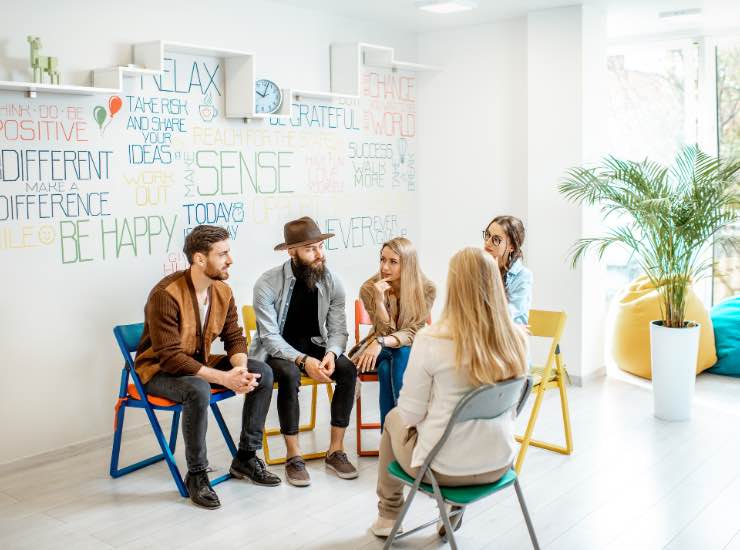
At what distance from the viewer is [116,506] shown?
139 inches

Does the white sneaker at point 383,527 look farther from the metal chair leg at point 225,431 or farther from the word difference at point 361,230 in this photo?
the word difference at point 361,230

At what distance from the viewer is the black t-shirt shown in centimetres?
412

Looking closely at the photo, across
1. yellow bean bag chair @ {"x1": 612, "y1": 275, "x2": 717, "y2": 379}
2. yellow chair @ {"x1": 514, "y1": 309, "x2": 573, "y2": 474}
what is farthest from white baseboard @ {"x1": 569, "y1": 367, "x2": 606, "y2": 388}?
yellow chair @ {"x1": 514, "y1": 309, "x2": 573, "y2": 474}

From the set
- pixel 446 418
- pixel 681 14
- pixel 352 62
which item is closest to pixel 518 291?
pixel 446 418

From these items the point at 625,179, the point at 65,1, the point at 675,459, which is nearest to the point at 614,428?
the point at 675,459

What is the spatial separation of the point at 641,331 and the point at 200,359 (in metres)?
3.12

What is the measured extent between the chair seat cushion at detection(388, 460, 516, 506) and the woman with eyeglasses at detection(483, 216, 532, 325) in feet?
4.57

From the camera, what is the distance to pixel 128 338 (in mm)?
3842

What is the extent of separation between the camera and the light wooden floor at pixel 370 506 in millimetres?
3201

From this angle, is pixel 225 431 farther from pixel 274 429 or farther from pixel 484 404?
pixel 484 404

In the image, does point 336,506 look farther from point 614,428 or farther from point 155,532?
point 614,428

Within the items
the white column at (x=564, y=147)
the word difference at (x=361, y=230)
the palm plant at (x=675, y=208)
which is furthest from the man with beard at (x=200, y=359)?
the white column at (x=564, y=147)

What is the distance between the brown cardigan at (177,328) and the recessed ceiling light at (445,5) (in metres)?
2.20

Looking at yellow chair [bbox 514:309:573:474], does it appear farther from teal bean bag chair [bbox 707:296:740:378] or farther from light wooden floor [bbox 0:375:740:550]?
teal bean bag chair [bbox 707:296:740:378]
